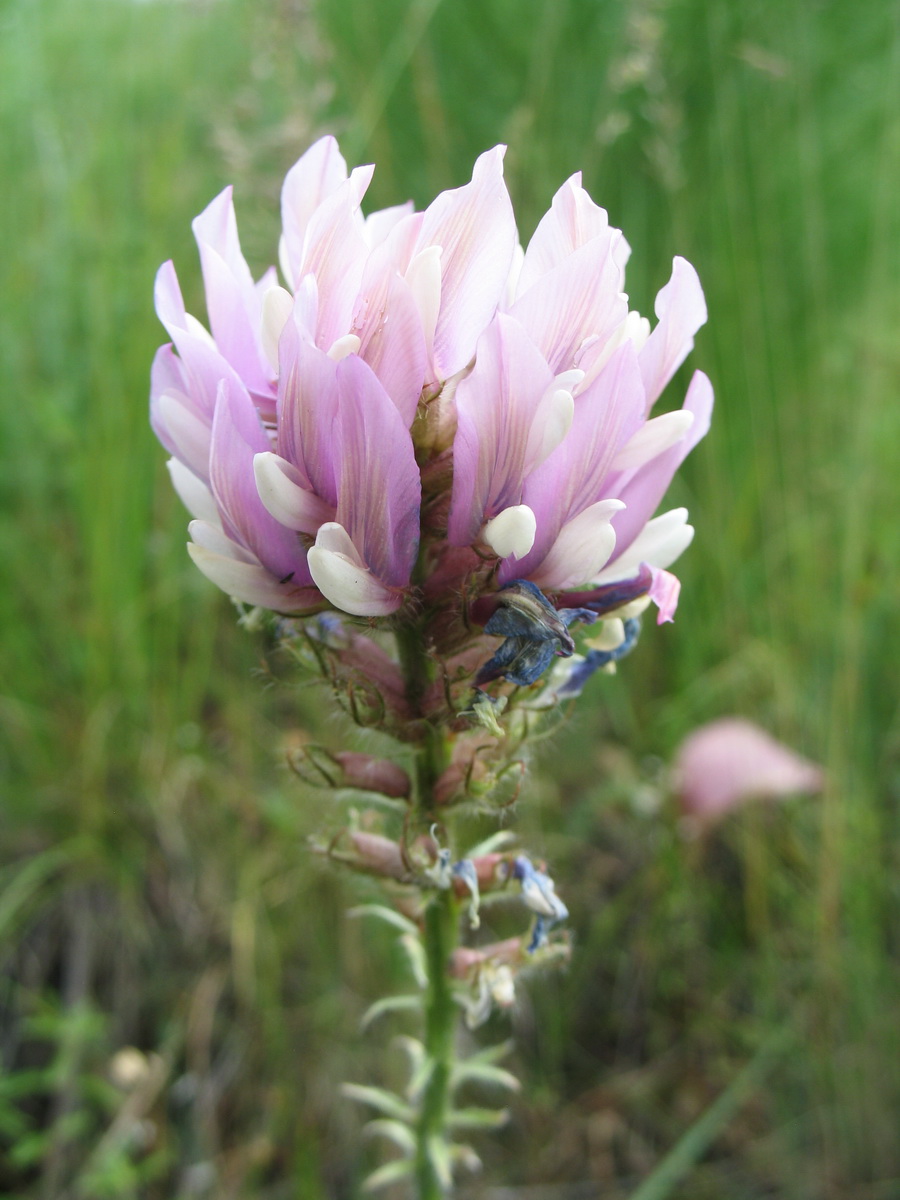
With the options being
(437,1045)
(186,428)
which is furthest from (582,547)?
(437,1045)

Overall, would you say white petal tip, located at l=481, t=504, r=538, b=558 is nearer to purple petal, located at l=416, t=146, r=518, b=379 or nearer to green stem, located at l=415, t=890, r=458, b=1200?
purple petal, located at l=416, t=146, r=518, b=379

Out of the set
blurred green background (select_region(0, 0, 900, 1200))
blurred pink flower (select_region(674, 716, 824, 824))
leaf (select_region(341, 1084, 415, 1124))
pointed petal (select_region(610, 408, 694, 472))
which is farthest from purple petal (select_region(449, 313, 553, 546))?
blurred pink flower (select_region(674, 716, 824, 824))

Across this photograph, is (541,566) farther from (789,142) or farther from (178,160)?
(789,142)

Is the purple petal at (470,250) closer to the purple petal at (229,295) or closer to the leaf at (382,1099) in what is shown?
the purple petal at (229,295)

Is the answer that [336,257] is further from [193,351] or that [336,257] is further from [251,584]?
[251,584]

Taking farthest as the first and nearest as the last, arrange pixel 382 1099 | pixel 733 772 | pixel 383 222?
pixel 733 772 < pixel 382 1099 < pixel 383 222
